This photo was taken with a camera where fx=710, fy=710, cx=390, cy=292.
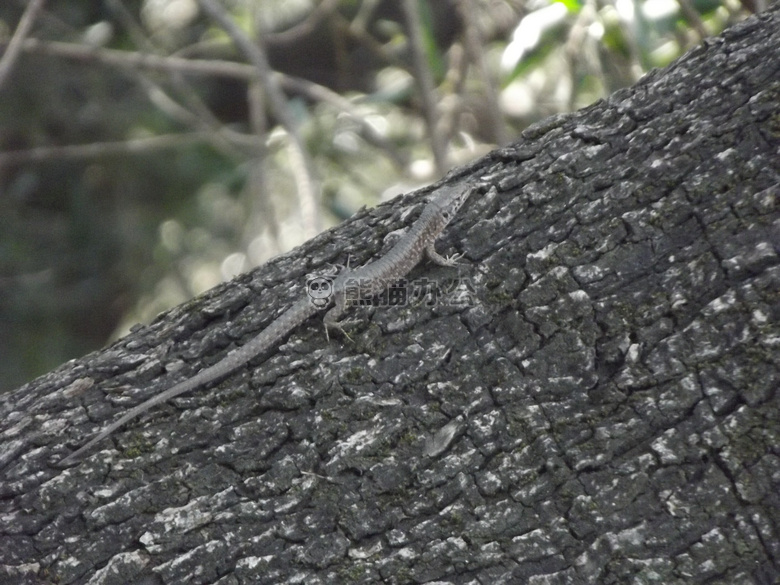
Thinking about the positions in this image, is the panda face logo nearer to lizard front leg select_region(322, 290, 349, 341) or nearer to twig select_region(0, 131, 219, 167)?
A: lizard front leg select_region(322, 290, 349, 341)

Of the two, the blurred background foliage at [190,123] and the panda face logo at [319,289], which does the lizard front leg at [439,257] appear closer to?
the panda face logo at [319,289]

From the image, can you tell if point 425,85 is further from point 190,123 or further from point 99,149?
point 99,149

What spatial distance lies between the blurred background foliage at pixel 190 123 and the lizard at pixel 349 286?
2.78m

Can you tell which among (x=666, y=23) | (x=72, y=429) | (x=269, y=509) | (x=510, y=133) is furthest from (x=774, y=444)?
(x=510, y=133)

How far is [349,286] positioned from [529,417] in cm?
93

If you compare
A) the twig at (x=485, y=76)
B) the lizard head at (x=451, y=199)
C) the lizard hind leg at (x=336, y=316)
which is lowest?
the lizard hind leg at (x=336, y=316)

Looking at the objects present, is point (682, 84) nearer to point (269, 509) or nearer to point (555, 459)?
point (555, 459)

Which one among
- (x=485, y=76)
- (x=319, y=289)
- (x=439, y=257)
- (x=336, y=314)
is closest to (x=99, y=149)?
(x=485, y=76)

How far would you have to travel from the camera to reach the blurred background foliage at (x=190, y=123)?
595 cm

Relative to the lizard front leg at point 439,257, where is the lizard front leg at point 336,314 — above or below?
below

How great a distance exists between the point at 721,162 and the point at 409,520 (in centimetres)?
143

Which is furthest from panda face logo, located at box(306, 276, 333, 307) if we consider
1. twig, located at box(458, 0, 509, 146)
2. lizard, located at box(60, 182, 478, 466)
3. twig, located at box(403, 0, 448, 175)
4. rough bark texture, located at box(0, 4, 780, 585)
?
twig, located at box(403, 0, 448, 175)

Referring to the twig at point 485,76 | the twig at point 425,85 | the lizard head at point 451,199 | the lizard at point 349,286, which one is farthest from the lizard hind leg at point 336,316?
the twig at point 425,85

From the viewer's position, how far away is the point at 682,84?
91.3 inches
